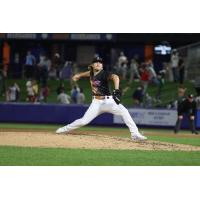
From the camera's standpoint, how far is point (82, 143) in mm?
14734

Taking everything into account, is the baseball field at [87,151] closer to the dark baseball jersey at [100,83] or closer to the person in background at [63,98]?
the dark baseball jersey at [100,83]

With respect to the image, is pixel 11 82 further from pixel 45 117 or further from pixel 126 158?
pixel 126 158

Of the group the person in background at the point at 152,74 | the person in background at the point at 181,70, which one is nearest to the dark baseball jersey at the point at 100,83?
the person in background at the point at 152,74

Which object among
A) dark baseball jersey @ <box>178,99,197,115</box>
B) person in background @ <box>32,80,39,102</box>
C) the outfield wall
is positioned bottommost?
the outfield wall

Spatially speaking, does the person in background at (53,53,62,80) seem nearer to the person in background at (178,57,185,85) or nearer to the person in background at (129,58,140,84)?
the person in background at (129,58,140,84)

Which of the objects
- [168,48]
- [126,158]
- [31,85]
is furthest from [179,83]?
[126,158]

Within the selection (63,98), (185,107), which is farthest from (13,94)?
(185,107)

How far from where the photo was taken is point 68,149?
13.9m

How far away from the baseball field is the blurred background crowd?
1224 centimetres

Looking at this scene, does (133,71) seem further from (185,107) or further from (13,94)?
(185,107)

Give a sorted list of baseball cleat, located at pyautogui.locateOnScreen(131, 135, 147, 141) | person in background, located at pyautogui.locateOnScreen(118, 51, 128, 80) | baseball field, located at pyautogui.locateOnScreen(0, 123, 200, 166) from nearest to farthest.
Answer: baseball field, located at pyautogui.locateOnScreen(0, 123, 200, 166)
baseball cleat, located at pyautogui.locateOnScreen(131, 135, 147, 141)
person in background, located at pyautogui.locateOnScreen(118, 51, 128, 80)

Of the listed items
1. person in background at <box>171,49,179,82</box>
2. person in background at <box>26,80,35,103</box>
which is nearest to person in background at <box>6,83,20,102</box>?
person in background at <box>26,80,35,103</box>

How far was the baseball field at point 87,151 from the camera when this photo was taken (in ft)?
40.0

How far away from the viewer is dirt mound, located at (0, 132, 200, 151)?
14.5 metres
